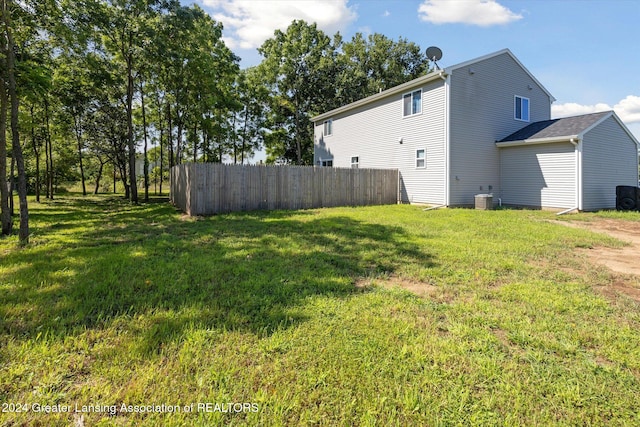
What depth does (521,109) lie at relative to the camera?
1408 cm

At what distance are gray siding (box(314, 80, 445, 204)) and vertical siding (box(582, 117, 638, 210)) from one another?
5069 mm

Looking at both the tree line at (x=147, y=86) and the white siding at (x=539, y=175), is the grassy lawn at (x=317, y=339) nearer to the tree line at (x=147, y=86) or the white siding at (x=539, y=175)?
the tree line at (x=147, y=86)

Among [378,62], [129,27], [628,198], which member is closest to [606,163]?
[628,198]

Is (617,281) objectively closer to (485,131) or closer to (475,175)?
(475,175)

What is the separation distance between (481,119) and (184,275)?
13.2m

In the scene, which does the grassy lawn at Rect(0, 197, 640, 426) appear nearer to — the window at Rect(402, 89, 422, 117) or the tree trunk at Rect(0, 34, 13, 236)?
the tree trunk at Rect(0, 34, 13, 236)

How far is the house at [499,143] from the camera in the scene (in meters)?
11.6

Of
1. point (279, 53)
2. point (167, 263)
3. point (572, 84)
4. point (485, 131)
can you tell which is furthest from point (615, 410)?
point (279, 53)

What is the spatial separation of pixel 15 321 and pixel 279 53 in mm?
27447

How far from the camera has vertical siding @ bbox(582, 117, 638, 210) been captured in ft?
37.4

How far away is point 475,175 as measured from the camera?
41.9 ft

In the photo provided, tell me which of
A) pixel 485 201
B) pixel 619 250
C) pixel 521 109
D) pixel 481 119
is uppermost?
pixel 521 109

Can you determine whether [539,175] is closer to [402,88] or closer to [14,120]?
[402,88]

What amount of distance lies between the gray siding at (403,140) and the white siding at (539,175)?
11.0ft
